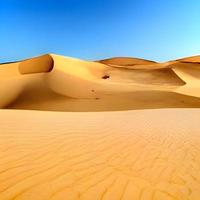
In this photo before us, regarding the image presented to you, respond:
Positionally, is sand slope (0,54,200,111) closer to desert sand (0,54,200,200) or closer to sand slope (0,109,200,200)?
desert sand (0,54,200,200)

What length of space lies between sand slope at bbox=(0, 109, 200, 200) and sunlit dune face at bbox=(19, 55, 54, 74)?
1774 centimetres

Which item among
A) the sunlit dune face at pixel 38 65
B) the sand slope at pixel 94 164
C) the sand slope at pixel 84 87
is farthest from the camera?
the sunlit dune face at pixel 38 65

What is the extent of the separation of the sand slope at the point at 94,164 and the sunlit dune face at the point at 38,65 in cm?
1774

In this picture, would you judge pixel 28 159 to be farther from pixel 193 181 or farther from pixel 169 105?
A: pixel 169 105

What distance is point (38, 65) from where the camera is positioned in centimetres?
2428

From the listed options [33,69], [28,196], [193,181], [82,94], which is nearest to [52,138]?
[28,196]

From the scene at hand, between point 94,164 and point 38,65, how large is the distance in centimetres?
2216

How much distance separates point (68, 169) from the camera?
3205 millimetres

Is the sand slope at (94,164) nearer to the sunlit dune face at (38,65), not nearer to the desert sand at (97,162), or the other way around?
the desert sand at (97,162)

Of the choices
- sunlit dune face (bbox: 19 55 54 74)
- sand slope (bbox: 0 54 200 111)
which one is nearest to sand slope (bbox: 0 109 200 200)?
sand slope (bbox: 0 54 200 111)

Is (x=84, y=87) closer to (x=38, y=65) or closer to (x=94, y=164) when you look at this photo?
(x=38, y=65)

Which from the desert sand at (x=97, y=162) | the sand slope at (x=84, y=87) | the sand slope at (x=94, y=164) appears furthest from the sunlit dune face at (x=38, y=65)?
the sand slope at (x=94, y=164)

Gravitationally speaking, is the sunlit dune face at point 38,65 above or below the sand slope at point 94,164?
above

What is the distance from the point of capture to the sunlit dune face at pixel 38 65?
22856 millimetres
